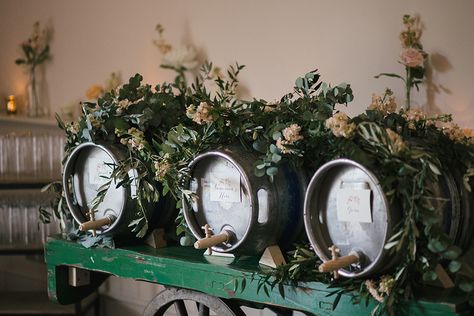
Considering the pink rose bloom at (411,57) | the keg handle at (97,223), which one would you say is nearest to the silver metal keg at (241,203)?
the keg handle at (97,223)

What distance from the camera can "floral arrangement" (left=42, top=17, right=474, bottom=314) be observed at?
1635 millimetres

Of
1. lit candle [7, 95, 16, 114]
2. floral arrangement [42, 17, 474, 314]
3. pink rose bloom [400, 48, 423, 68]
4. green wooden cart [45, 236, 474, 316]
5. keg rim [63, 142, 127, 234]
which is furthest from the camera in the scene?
Result: lit candle [7, 95, 16, 114]

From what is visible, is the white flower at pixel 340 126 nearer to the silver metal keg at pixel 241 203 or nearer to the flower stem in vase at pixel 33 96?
the silver metal keg at pixel 241 203

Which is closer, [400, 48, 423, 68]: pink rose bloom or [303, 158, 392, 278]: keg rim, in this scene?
[303, 158, 392, 278]: keg rim

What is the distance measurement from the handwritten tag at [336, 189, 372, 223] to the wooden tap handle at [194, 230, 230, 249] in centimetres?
38

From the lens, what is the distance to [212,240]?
199cm

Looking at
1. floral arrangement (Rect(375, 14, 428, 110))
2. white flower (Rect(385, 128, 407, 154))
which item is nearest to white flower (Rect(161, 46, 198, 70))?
floral arrangement (Rect(375, 14, 428, 110))

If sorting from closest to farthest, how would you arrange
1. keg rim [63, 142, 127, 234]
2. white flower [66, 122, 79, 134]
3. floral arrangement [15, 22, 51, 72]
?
keg rim [63, 142, 127, 234], white flower [66, 122, 79, 134], floral arrangement [15, 22, 51, 72]

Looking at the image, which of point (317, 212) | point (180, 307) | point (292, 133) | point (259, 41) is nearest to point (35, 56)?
point (259, 41)

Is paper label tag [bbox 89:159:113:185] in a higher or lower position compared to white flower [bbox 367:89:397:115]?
lower

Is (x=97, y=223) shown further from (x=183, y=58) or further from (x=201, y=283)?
(x=183, y=58)

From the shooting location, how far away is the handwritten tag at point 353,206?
1.69 metres

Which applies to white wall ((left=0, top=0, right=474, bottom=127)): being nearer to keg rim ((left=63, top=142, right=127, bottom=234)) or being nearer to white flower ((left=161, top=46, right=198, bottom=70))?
white flower ((left=161, top=46, right=198, bottom=70))

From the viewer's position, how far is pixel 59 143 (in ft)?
13.1
